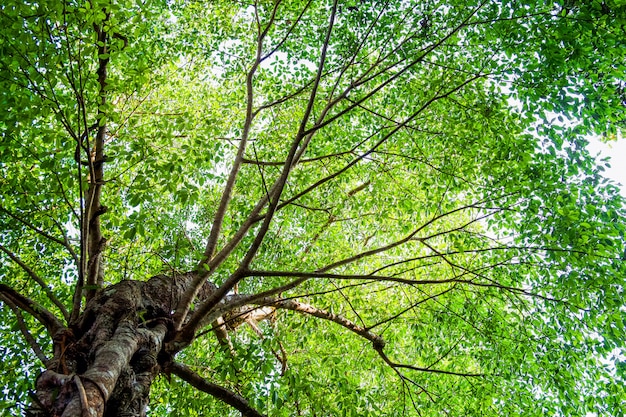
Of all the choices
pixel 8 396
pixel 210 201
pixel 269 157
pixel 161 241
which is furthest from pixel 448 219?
pixel 8 396

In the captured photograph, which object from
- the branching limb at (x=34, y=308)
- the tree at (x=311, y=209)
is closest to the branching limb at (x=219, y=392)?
the tree at (x=311, y=209)

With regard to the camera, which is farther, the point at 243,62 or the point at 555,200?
the point at 243,62

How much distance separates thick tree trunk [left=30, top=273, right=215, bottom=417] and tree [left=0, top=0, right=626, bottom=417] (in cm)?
2

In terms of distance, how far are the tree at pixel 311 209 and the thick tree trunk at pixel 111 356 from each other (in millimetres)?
18

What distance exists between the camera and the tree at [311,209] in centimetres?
407

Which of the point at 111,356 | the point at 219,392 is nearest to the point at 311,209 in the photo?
the point at 219,392

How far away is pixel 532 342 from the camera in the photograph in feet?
19.3

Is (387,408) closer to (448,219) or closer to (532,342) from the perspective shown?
(532,342)

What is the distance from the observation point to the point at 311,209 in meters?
5.73

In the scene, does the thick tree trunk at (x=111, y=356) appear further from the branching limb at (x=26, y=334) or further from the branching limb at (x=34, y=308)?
the branching limb at (x=34, y=308)

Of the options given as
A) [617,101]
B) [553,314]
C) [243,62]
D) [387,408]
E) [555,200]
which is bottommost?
[387,408]

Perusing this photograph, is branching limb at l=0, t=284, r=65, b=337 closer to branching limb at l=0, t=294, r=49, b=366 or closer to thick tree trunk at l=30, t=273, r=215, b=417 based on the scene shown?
branching limb at l=0, t=294, r=49, b=366

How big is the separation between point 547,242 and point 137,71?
509cm

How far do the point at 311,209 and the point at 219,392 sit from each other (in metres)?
2.39
